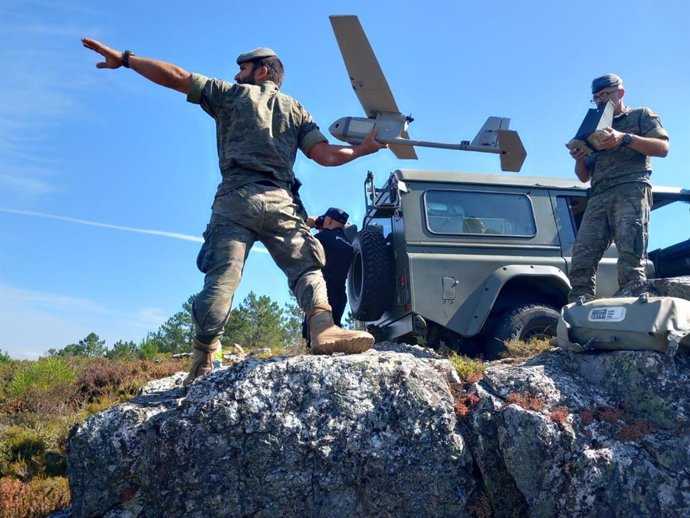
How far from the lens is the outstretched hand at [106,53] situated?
3.58 meters

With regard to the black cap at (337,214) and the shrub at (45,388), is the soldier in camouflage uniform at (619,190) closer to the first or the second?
the black cap at (337,214)

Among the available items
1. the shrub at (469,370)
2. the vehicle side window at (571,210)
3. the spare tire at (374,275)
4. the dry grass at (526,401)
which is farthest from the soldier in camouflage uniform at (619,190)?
the dry grass at (526,401)

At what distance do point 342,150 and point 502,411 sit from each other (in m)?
1.85

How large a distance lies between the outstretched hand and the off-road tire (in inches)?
158

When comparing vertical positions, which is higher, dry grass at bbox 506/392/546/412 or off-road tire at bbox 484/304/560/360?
off-road tire at bbox 484/304/560/360

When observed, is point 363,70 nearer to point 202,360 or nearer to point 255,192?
point 255,192

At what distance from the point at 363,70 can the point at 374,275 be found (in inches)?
82.5

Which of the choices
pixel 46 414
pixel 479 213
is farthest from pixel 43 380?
pixel 479 213

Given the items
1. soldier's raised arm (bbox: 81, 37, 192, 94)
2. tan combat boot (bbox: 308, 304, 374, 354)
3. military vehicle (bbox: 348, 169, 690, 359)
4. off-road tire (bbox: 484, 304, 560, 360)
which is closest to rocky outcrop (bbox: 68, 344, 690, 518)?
tan combat boot (bbox: 308, 304, 374, 354)

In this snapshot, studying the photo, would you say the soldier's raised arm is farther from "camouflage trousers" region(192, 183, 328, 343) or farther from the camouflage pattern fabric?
"camouflage trousers" region(192, 183, 328, 343)

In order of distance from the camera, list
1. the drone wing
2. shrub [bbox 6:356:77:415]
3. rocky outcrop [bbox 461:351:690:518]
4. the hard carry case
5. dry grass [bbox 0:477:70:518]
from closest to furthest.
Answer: rocky outcrop [bbox 461:351:690:518] < the hard carry case < dry grass [bbox 0:477:70:518] < the drone wing < shrub [bbox 6:356:77:415]

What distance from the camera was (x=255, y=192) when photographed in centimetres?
373

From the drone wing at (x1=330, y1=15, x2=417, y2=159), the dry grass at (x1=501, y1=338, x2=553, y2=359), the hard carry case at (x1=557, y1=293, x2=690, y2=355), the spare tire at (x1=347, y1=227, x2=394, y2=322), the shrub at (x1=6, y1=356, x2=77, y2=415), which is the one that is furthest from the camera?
the shrub at (x1=6, y1=356, x2=77, y2=415)

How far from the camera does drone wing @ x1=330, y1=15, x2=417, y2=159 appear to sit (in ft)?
16.3
